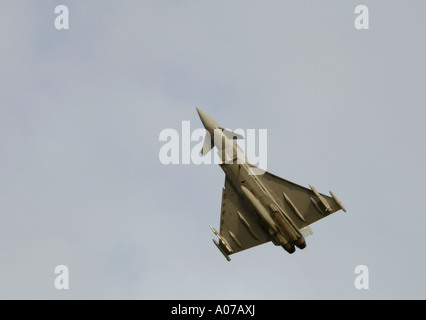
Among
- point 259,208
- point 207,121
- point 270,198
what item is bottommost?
point 259,208

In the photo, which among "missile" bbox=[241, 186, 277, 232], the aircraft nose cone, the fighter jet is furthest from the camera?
the aircraft nose cone

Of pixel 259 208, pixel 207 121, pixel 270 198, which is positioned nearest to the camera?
pixel 259 208

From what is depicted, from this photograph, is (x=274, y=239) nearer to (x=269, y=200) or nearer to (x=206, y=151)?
(x=269, y=200)

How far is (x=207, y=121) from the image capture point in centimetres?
7262

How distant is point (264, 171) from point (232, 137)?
17.8 feet

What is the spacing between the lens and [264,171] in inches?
2776

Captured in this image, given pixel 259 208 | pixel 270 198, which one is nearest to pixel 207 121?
pixel 270 198

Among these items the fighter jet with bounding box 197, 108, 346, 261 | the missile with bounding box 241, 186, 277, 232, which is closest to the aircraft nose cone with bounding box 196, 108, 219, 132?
the fighter jet with bounding box 197, 108, 346, 261

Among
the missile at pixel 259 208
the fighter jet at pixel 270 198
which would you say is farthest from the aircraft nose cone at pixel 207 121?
the missile at pixel 259 208

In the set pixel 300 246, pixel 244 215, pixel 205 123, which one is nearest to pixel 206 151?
pixel 205 123

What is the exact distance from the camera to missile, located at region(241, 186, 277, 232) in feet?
227

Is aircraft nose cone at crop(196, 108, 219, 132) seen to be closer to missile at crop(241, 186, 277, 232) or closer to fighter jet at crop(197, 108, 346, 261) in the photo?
fighter jet at crop(197, 108, 346, 261)

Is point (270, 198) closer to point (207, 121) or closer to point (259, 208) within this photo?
point (259, 208)

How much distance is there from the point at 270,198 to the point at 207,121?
11748 mm
